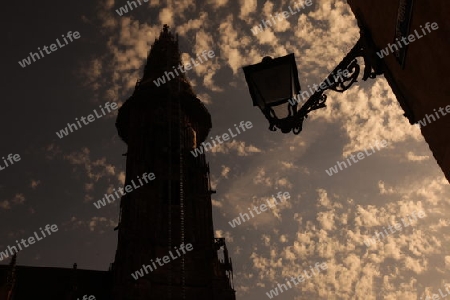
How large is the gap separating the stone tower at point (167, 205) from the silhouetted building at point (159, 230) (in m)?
0.05

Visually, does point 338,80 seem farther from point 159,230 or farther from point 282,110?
point 159,230

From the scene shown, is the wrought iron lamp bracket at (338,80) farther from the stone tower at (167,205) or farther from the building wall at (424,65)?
the stone tower at (167,205)

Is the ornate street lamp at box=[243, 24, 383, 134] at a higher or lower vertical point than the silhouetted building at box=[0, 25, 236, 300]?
higher

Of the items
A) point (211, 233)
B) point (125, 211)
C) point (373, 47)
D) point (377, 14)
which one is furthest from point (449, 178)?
point (125, 211)

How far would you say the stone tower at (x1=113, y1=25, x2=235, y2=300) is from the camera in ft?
70.7

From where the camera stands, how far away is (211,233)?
23.9 metres

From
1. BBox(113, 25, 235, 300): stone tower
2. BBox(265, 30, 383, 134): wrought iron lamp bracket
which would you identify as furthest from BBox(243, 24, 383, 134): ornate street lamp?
BBox(113, 25, 235, 300): stone tower

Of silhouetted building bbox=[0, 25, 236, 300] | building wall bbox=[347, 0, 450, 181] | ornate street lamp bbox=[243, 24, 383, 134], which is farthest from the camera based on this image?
silhouetted building bbox=[0, 25, 236, 300]

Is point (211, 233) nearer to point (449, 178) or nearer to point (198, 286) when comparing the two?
point (198, 286)

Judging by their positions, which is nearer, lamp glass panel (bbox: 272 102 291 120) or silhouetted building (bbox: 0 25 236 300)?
lamp glass panel (bbox: 272 102 291 120)

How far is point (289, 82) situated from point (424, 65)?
3.21ft

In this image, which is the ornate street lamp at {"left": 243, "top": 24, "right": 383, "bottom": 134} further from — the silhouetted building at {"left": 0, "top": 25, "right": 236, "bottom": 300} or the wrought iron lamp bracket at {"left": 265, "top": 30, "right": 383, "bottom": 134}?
the silhouetted building at {"left": 0, "top": 25, "right": 236, "bottom": 300}

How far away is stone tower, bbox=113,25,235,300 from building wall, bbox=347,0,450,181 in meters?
18.4

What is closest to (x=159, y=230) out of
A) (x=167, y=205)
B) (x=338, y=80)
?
(x=167, y=205)
